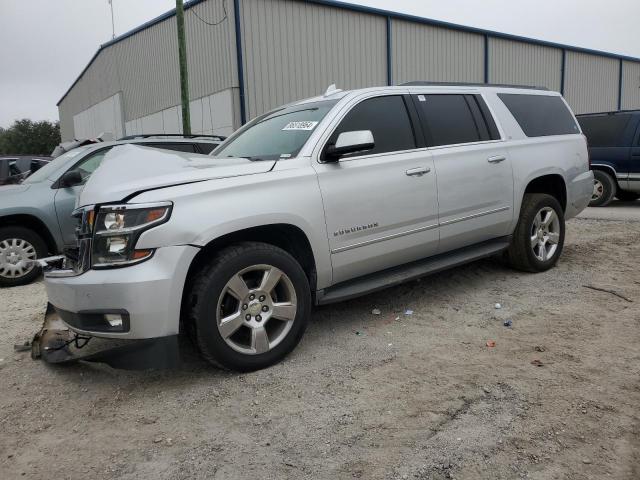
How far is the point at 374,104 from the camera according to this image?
419cm

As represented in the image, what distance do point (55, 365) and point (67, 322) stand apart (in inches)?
25.0

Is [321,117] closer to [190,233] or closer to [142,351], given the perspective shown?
[190,233]

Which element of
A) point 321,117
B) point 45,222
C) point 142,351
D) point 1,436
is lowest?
point 1,436

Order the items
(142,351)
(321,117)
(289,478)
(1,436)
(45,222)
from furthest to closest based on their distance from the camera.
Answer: (45,222), (321,117), (142,351), (1,436), (289,478)

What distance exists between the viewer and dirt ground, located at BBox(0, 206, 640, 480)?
2.44 metres

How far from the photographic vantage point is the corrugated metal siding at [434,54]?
18203 mm

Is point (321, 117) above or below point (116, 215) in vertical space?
above

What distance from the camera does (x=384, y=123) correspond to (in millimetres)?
4207

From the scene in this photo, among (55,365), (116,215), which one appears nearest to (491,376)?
(116,215)

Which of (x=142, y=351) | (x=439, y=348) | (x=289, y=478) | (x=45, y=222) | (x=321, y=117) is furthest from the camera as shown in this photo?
(x=45, y=222)

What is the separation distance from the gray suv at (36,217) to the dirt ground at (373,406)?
77.7 inches

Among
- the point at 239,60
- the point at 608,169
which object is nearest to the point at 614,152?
the point at 608,169

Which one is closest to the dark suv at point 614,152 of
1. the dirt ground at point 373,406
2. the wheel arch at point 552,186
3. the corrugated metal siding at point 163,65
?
the wheel arch at point 552,186

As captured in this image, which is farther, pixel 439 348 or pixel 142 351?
pixel 439 348
